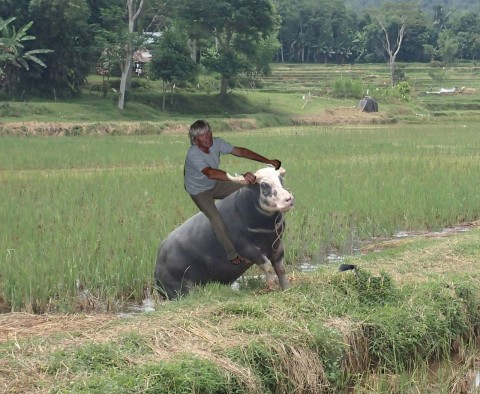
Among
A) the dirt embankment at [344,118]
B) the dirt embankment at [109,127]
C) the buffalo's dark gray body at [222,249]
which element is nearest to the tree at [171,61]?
the dirt embankment at [109,127]

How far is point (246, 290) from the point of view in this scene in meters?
5.72

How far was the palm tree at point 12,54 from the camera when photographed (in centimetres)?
2391

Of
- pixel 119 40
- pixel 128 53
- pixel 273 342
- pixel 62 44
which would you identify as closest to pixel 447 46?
pixel 128 53

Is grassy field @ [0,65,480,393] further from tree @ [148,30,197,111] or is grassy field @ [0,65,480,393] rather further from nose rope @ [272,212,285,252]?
tree @ [148,30,197,111]

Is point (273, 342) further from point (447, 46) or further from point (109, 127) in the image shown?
point (447, 46)

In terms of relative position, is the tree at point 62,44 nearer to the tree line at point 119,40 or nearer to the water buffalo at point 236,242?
the tree line at point 119,40

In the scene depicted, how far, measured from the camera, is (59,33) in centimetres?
2789

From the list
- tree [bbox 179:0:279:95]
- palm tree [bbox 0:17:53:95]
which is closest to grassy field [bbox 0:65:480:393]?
palm tree [bbox 0:17:53:95]

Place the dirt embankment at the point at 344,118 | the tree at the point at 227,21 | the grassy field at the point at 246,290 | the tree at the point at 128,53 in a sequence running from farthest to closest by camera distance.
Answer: the dirt embankment at the point at 344,118, the tree at the point at 227,21, the tree at the point at 128,53, the grassy field at the point at 246,290

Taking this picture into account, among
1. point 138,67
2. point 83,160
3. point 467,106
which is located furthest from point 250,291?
point 467,106

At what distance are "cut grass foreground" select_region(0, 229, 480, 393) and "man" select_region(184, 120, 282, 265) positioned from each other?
1.19 feet

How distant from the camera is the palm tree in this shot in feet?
78.4

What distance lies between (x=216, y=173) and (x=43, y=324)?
1382 millimetres

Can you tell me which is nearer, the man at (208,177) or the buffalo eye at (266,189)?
the buffalo eye at (266,189)
